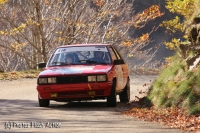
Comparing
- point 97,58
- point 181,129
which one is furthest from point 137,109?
point 181,129

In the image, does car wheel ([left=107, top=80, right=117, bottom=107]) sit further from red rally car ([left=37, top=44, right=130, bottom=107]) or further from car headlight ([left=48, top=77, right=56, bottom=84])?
car headlight ([left=48, top=77, right=56, bottom=84])

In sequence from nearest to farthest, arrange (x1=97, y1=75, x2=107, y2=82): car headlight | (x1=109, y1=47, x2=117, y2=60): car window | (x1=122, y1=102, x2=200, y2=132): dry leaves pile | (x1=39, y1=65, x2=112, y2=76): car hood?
(x1=122, y1=102, x2=200, y2=132): dry leaves pile < (x1=97, y1=75, x2=107, y2=82): car headlight < (x1=39, y1=65, x2=112, y2=76): car hood < (x1=109, y1=47, x2=117, y2=60): car window

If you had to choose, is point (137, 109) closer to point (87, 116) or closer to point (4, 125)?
point (87, 116)

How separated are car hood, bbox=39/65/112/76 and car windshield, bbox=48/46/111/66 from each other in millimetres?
370

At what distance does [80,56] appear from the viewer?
15.3 m

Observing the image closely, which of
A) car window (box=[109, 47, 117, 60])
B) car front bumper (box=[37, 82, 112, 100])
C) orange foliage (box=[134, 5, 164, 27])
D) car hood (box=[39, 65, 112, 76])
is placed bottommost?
car front bumper (box=[37, 82, 112, 100])

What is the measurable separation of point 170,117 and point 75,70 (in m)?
3.18

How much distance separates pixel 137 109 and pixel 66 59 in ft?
8.32

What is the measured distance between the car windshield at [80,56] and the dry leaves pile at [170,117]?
1.78 metres

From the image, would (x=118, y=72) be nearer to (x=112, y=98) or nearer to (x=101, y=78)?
(x=112, y=98)

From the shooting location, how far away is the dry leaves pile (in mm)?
10539

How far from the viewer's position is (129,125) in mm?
10914

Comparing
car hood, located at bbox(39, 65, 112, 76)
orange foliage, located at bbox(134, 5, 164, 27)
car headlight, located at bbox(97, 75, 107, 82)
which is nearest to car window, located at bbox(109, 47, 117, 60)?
car hood, located at bbox(39, 65, 112, 76)

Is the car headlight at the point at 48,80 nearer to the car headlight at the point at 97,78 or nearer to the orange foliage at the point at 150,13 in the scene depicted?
the car headlight at the point at 97,78
